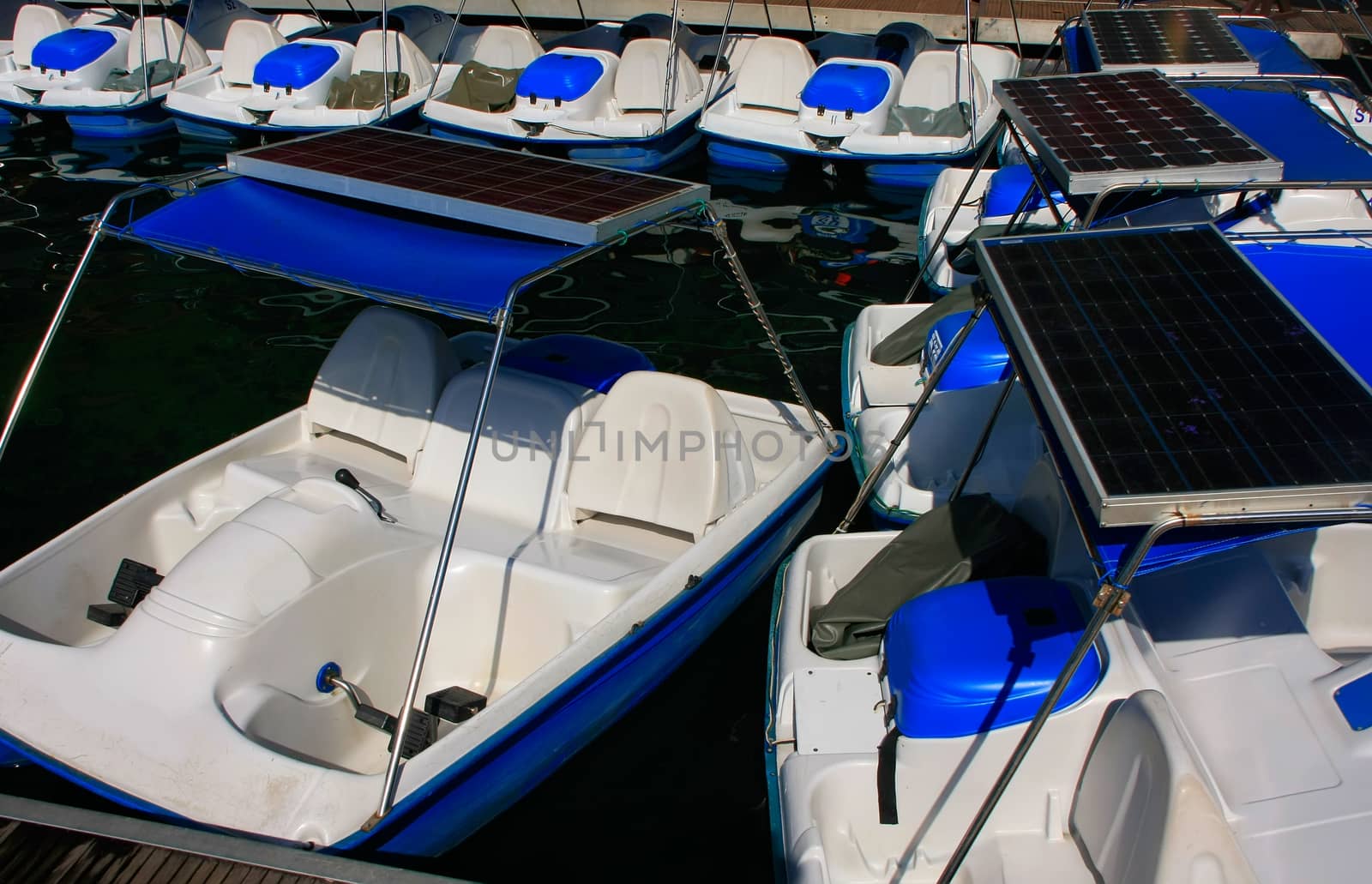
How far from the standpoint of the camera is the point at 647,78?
1220cm

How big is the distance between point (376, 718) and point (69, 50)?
42.4 feet

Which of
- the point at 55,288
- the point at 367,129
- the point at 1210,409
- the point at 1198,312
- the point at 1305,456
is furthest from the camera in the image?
the point at 55,288

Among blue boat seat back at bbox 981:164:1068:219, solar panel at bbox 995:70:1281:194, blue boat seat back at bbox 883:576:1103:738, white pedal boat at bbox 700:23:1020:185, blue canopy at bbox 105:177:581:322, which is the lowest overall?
white pedal boat at bbox 700:23:1020:185

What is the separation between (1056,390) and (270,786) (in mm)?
2786

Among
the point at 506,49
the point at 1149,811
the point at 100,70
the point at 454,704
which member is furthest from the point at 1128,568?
the point at 100,70

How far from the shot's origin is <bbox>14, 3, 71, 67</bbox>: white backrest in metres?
14.0

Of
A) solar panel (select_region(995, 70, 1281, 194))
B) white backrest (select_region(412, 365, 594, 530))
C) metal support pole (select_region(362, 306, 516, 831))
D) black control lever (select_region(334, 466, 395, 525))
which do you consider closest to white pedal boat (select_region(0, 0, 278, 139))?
white backrest (select_region(412, 365, 594, 530))

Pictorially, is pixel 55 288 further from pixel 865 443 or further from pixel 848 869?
pixel 848 869

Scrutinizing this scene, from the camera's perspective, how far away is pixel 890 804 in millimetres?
3365

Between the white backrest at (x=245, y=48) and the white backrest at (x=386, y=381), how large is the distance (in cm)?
953

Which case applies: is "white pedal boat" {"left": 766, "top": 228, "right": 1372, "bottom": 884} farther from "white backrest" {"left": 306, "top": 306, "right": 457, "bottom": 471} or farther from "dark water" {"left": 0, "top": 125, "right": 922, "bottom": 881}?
"white backrest" {"left": 306, "top": 306, "right": 457, "bottom": 471}

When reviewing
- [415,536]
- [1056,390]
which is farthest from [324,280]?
[1056,390]

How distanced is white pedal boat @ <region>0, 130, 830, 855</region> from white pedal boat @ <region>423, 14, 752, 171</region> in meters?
6.34

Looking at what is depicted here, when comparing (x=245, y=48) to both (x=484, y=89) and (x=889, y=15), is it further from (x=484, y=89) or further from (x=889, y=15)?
(x=889, y=15)
